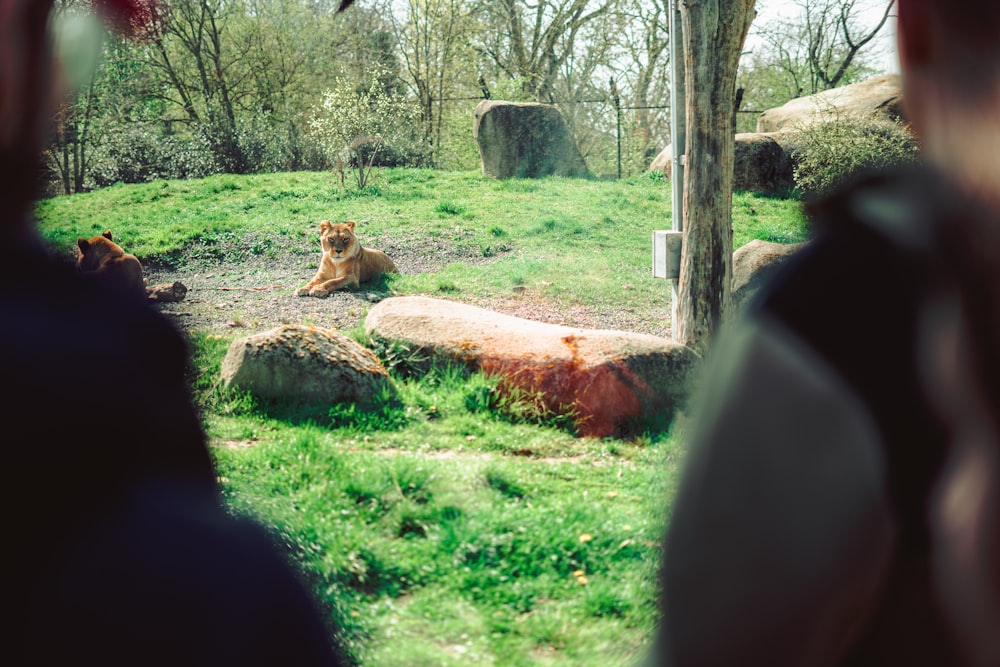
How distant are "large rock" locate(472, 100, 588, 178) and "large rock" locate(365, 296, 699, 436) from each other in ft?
27.5

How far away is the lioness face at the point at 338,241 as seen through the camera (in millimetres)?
8062

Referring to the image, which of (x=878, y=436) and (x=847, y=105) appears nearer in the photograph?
(x=878, y=436)

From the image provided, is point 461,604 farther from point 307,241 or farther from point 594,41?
point 594,41

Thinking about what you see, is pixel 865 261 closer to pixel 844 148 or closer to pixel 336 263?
pixel 336 263

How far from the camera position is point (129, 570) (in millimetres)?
1003

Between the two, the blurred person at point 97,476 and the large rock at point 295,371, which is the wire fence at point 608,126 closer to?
the large rock at point 295,371

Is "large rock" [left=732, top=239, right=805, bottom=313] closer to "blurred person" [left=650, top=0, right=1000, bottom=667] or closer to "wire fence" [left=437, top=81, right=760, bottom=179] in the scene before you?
"blurred person" [left=650, top=0, right=1000, bottom=667]

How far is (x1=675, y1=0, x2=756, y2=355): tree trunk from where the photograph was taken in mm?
5391

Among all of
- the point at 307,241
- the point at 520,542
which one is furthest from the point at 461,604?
the point at 307,241

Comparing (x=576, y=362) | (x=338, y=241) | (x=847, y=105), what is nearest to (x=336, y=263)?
(x=338, y=241)

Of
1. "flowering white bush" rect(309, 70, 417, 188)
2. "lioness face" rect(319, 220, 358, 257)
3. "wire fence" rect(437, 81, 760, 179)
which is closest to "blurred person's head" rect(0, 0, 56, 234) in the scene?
"lioness face" rect(319, 220, 358, 257)

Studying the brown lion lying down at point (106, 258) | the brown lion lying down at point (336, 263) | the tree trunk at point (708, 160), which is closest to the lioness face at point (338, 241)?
the brown lion lying down at point (336, 263)

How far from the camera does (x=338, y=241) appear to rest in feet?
26.5

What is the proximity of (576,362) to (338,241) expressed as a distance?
12.6ft
